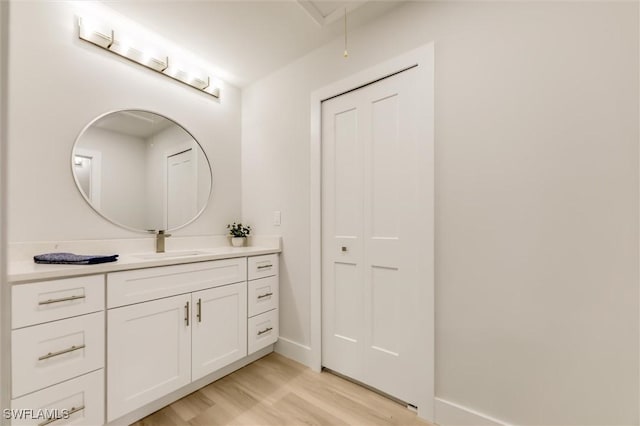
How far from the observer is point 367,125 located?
1821 millimetres

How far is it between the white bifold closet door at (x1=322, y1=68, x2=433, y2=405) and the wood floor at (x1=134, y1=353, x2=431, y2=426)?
0.11 m

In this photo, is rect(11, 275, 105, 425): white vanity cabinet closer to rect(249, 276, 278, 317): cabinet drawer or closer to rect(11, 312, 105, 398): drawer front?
rect(11, 312, 105, 398): drawer front

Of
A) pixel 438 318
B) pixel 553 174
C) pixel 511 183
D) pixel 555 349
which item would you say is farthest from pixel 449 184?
pixel 555 349

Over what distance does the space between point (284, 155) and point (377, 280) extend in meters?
1.28

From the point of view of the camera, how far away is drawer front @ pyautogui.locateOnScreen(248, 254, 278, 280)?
81.7 inches

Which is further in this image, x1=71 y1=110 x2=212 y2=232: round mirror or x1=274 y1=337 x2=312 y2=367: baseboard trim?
x1=274 y1=337 x2=312 y2=367: baseboard trim

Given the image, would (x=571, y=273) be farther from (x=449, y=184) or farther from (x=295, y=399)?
(x=295, y=399)

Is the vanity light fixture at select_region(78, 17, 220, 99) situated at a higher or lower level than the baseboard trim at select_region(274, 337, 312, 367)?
higher

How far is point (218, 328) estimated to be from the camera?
5.94 feet

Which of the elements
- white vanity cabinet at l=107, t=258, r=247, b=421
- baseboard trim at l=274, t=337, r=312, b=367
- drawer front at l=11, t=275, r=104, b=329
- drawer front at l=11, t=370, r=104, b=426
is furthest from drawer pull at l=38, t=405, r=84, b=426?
baseboard trim at l=274, t=337, r=312, b=367

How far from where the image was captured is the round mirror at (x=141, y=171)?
1766 millimetres

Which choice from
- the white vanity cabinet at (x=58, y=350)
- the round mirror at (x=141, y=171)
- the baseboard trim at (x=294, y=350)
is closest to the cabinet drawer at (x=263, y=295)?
the baseboard trim at (x=294, y=350)

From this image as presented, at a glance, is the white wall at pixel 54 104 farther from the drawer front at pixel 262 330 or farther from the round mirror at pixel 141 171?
the drawer front at pixel 262 330

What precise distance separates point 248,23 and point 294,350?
8.03ft
